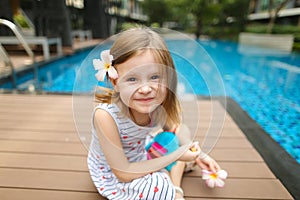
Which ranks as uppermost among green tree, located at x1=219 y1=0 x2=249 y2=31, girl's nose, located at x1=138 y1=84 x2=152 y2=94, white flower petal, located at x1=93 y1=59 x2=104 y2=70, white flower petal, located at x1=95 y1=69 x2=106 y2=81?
green tree, located at x1=219 y1=0 x2=249 y2=31

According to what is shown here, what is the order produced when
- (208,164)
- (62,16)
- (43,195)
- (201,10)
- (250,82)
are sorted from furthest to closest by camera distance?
(201,10) < (62,16) < (250,82) < (208,164) < (43,195)

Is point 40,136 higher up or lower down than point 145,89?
lower down

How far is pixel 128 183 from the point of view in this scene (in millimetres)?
911

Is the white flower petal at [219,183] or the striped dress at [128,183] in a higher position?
the striped dress at [128,183]

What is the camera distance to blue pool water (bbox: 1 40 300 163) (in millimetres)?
792

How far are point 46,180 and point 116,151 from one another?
0.53m

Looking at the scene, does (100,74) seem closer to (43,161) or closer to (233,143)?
(43,161)

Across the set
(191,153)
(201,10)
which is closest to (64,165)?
(191,153)

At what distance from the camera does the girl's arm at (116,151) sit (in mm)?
818

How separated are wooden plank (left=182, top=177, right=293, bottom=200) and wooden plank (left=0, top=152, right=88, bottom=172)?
0.55m

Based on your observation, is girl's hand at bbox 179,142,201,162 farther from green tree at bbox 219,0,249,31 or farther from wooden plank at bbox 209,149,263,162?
green tree at bbox 219,0,249,31

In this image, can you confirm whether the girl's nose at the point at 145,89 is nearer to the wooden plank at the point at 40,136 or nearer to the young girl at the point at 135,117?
the young girl at the point at 135,117

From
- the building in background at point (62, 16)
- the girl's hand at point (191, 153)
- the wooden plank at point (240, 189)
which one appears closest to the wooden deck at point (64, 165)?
the wooden plank at point (240, 189)

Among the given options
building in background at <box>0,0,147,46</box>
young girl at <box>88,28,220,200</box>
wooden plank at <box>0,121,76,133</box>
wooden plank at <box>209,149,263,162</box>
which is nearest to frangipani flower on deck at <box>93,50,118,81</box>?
young girl at <box>88,28,220,200</box>
